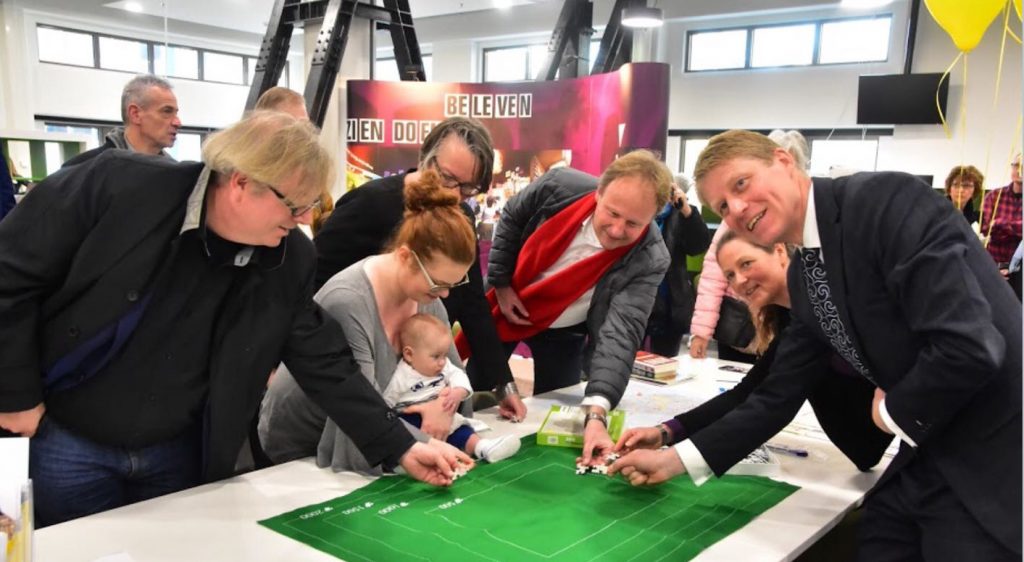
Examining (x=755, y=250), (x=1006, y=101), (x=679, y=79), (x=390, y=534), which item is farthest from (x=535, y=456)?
(x=679, y=79)

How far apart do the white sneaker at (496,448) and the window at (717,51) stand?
9.81 m

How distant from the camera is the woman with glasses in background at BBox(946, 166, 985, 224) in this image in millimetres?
5988

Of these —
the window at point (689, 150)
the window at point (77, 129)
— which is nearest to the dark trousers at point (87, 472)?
the window at point (689, 150)

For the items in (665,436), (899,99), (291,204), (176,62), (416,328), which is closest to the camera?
(291,204)

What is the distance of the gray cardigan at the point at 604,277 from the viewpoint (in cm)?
241

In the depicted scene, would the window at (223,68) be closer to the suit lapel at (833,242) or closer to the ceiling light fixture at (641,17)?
the ceiling light fixture at (641,17)

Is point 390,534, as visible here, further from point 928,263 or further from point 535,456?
point 928,263

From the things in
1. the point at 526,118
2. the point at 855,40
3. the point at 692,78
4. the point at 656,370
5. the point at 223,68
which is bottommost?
the point at 656,370

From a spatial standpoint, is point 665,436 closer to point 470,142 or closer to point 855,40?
point 470,142

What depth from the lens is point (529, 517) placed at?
1.64 meters

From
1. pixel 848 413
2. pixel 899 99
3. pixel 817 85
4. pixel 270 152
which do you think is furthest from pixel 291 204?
pixel 817 85

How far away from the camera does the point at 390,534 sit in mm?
1535

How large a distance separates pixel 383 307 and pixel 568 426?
614 mm

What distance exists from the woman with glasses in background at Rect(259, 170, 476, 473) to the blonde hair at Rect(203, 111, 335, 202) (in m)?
0.45
